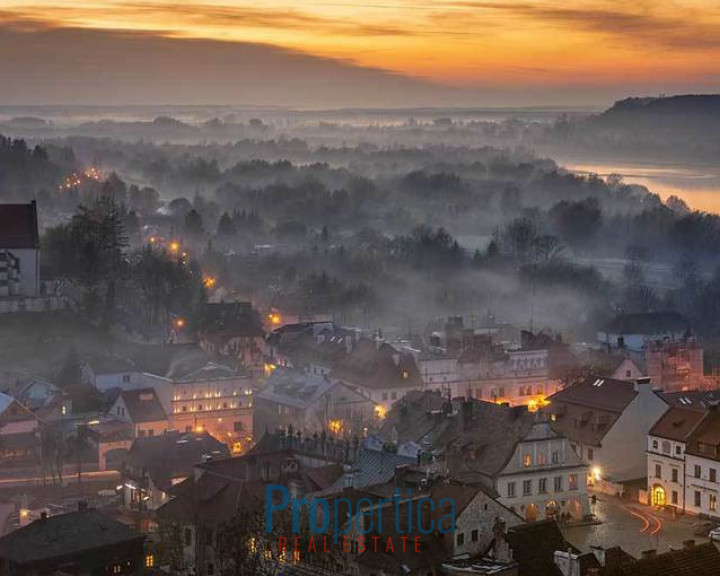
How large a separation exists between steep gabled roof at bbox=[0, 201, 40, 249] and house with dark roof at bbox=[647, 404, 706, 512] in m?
40.9

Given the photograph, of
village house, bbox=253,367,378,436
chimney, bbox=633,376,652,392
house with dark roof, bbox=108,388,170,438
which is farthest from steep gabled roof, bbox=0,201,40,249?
chimney, bbox=633,376,652,392

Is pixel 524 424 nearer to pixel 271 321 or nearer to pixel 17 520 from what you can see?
pixel 17 520

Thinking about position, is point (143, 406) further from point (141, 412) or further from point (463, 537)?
point (463, 537)

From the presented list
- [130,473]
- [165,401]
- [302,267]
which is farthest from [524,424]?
[302,267]

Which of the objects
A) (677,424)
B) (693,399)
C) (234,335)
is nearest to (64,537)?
(677,424)

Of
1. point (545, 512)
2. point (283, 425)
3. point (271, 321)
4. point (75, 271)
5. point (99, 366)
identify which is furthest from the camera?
point (271, 321)

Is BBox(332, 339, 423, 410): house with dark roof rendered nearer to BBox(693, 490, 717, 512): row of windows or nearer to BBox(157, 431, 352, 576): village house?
BBox(157, 431, 352, 576): village house

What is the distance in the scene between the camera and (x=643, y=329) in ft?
304

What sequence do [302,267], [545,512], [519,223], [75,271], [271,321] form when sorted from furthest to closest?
[519,223] < [302,267] < [271,321] < [75,271] < [545,512]

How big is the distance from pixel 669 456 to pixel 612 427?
3313mm

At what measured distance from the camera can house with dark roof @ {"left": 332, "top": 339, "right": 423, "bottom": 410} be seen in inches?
2788

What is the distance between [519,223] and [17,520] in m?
127

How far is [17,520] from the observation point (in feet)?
160

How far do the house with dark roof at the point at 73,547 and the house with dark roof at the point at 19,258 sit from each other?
1569 inches
